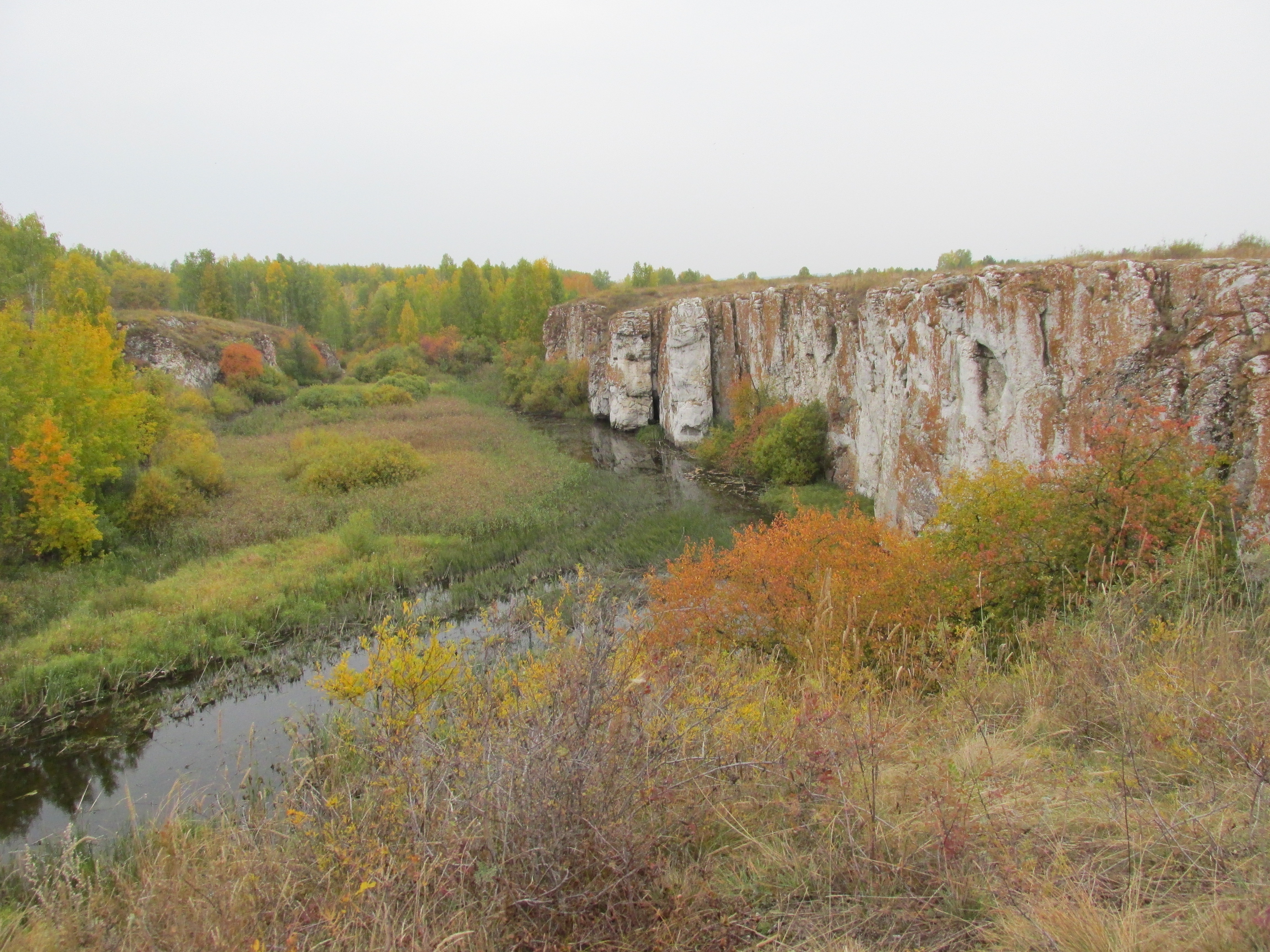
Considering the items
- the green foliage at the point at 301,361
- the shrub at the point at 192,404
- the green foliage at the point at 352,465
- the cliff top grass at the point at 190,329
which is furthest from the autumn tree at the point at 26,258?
the green foliage at the point at 352,465

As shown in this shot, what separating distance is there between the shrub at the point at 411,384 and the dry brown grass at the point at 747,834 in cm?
4540

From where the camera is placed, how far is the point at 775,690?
5098 mm

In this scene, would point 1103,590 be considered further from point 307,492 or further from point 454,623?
point 307,492

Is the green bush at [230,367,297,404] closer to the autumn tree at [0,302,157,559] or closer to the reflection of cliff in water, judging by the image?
the reflection of cliff in water

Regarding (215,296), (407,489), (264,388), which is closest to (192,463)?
(407,489)

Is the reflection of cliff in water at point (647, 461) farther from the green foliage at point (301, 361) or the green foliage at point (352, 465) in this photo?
the green foliage at point (301, 361)

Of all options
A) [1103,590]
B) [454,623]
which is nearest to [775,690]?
[1103,590]

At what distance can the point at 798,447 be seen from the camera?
24500 mm

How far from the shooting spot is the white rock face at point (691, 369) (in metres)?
33.4

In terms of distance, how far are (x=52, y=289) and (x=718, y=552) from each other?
1573 inches

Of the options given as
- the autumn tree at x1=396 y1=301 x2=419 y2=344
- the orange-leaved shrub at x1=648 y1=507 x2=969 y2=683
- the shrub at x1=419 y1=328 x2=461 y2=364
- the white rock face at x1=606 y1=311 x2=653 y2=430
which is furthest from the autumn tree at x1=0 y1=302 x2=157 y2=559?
the autumn tree at x1=396 y1=301 x2=419 y2=344

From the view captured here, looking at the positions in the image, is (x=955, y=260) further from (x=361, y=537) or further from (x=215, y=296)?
(x=215, y=296)

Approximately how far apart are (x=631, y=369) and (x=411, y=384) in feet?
61.1

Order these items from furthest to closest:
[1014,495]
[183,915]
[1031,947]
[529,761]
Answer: [1014,495] < [529,761] < [183,915] < [1031,947]
